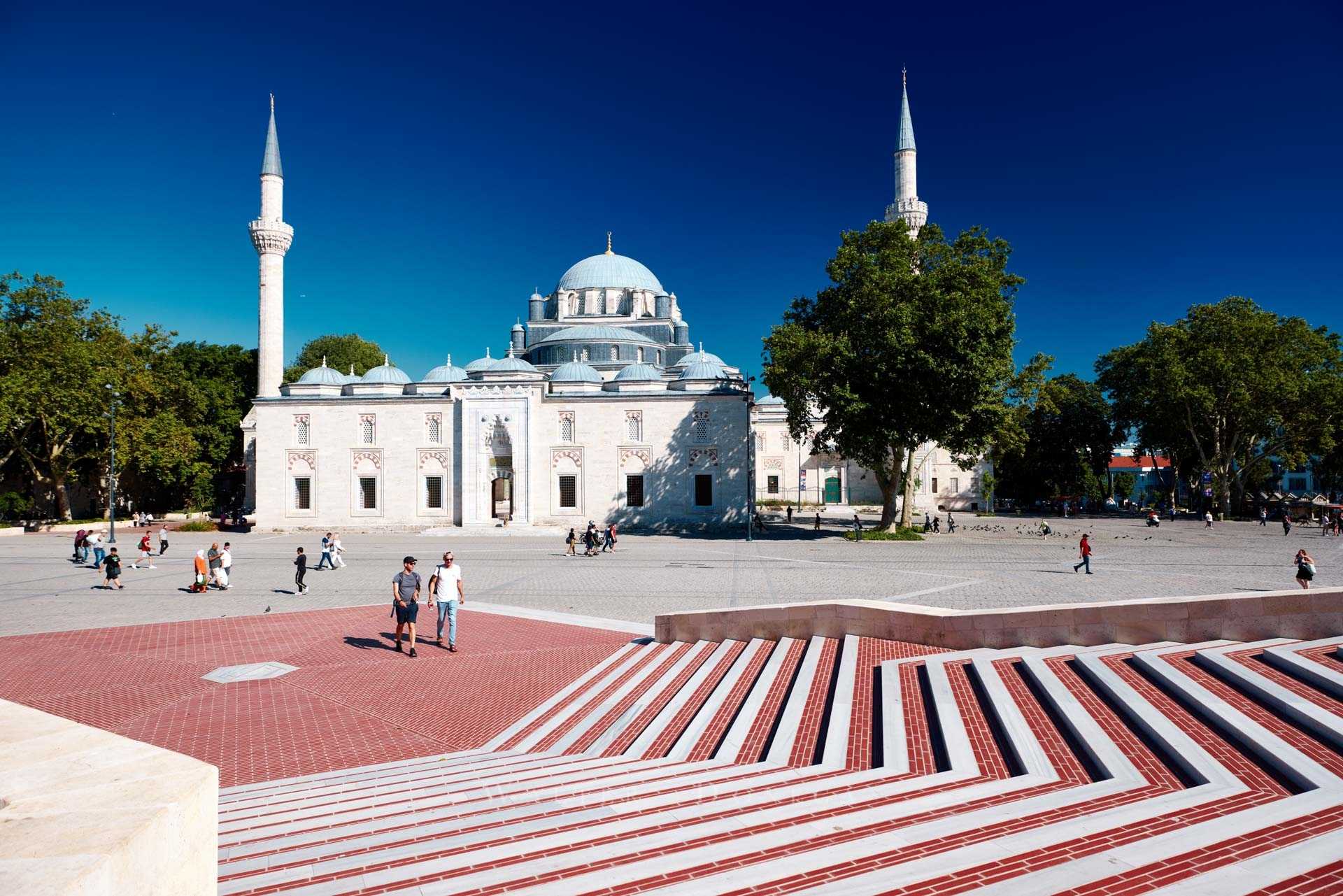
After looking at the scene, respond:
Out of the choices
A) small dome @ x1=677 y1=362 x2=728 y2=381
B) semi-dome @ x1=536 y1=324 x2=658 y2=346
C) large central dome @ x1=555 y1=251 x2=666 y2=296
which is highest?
large central dome @ x1=555 y1=251 x2=666 y2=296

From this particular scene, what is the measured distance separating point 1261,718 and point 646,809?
17.9ft

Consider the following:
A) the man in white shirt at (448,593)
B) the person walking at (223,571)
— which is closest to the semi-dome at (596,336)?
the person walking at (223,571)

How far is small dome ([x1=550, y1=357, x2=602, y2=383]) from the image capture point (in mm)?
47750

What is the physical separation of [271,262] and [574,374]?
66.4ft

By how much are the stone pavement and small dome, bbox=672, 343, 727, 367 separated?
24.5 meters

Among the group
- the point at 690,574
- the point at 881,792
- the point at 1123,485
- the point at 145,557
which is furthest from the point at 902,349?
the point at 1123,485

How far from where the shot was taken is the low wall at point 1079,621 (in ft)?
28.1

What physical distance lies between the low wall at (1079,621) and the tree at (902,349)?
804 inches

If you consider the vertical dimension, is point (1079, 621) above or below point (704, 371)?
below

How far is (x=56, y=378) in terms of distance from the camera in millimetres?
39062

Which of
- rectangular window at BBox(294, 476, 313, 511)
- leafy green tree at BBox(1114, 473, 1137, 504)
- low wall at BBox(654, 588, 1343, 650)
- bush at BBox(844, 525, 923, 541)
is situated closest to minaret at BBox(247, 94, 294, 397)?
rectangular window at BBox(294, 476, 313, 511)

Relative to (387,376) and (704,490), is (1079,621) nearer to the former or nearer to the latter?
(704,490)

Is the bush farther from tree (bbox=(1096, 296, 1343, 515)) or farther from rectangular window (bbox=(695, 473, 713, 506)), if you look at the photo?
tree (bbox=(1096, 296, 1343, 515))

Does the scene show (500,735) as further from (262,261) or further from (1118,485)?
(1118,485)
